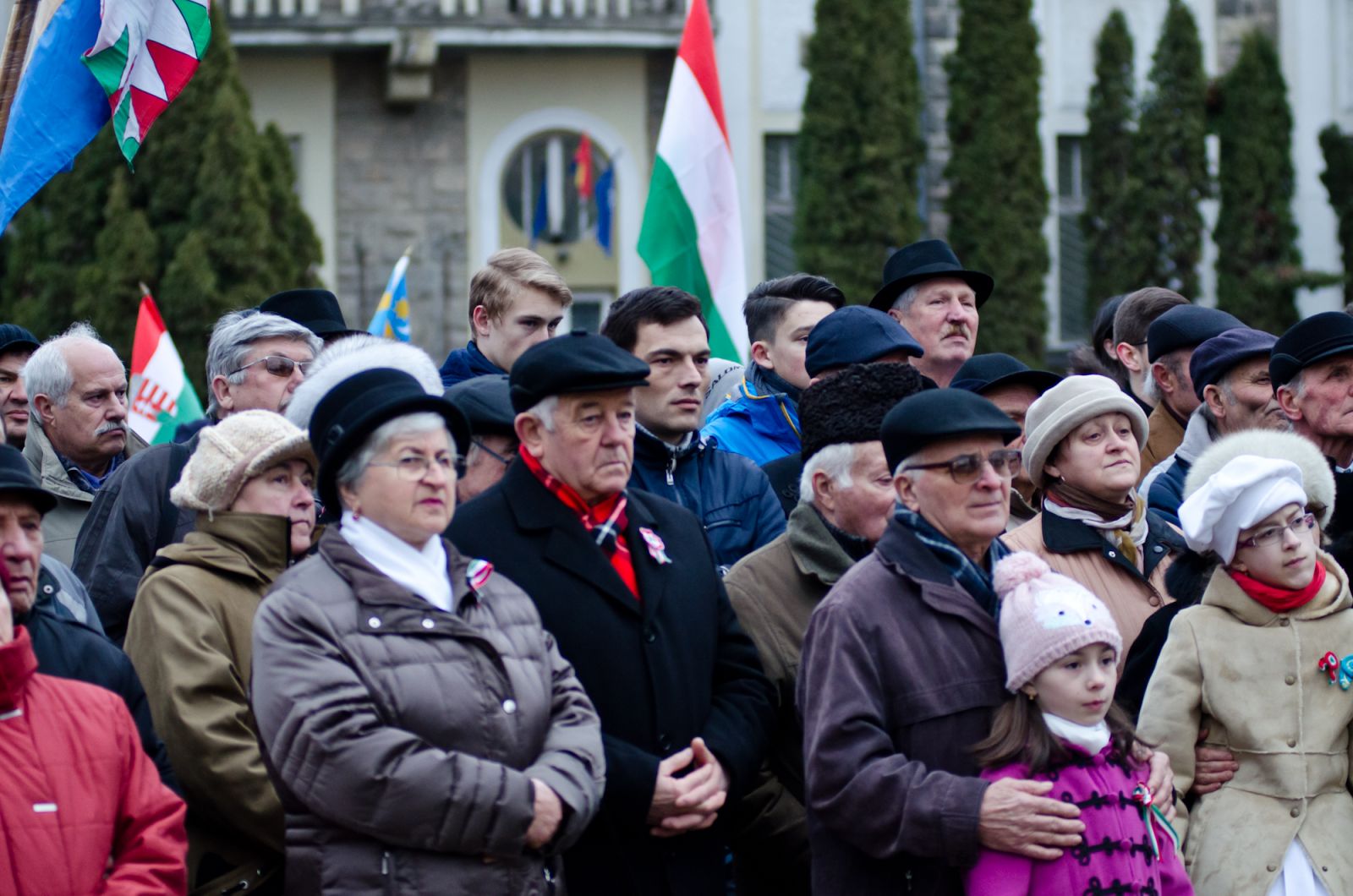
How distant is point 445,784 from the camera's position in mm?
3834

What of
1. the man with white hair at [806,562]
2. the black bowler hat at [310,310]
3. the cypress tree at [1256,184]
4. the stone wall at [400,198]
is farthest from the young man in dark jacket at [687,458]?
the cypress tree at [1256,184]

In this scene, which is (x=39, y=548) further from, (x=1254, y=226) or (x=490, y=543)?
(x=1254, y=226)

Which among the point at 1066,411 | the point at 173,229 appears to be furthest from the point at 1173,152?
the point at 1066,411

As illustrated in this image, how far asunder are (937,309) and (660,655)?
9.38ft

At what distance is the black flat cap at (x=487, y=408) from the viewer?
535 centimetres

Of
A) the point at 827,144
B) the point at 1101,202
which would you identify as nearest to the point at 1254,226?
the point at 1101,202

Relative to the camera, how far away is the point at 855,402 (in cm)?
492

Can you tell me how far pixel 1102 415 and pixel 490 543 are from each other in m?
1.98

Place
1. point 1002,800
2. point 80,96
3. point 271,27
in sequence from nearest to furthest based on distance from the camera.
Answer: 1. point 1002,800
2. point 80,96
3. point 271,27

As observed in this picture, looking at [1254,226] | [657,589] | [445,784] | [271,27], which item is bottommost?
[445,784]

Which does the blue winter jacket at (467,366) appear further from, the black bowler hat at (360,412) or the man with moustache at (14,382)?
the black bowler hat at (360,412)

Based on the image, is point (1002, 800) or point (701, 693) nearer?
point (1002, 800)

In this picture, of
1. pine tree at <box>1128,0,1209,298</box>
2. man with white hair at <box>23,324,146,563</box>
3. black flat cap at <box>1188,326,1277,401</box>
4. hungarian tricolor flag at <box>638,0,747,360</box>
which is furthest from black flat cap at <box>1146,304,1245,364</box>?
pine tree at <box>1128,0,1209,298</box>

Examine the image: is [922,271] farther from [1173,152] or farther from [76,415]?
[1173,152]
